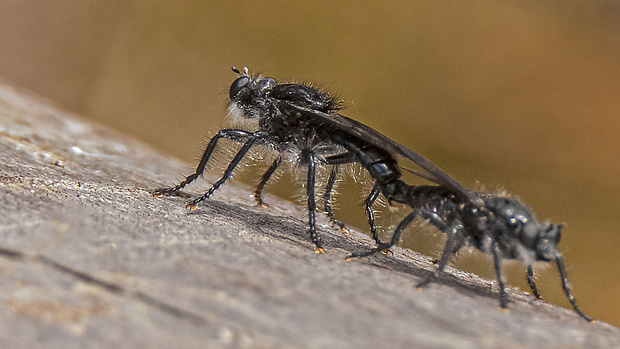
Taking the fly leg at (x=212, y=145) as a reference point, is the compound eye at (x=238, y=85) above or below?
above

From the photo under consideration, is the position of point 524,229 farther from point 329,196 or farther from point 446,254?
point 329,196

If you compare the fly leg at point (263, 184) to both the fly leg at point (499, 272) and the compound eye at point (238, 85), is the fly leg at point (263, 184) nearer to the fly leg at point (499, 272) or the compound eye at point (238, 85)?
the compound eye at point (238, 85)

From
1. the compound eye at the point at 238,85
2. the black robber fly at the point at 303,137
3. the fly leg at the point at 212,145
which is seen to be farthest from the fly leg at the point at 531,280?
the compound eye at the point at 238,85

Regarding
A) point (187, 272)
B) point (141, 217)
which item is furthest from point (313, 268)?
point (141, 217)

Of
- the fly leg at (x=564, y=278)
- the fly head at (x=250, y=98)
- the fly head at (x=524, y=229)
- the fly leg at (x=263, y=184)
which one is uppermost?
the fly head at (x=250, y=98)

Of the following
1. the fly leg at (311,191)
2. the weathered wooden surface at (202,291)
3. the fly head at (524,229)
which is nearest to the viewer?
the weathered wooden surface at (202,291)

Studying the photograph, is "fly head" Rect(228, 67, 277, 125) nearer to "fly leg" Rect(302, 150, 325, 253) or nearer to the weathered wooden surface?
"fly leg" Rect(302, 150, 325, 253)

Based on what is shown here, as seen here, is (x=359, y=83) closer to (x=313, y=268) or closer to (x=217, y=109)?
(x=217, y=109)

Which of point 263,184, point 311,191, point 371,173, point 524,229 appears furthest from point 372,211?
point 524,229
